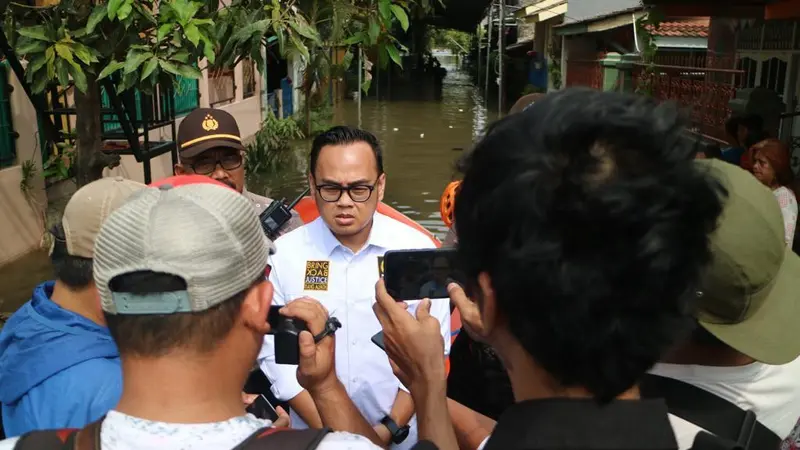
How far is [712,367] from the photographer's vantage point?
1290 mm

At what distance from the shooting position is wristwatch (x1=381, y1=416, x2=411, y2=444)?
6.72ft

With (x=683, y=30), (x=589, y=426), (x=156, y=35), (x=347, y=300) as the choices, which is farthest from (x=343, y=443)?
(x=683, y=30)

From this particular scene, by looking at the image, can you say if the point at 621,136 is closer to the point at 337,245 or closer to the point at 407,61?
the point at 337,245

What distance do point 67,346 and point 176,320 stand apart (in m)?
0.56

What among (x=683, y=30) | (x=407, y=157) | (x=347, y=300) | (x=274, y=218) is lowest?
(x=407, y=157)

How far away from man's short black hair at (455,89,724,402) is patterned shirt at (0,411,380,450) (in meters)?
0.32

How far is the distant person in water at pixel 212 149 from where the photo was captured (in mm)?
3141

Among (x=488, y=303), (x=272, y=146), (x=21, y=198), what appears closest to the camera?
(x=488, y=303)

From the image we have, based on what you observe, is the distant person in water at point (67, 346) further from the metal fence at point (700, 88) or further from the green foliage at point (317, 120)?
the green foliage at point (317, 120)

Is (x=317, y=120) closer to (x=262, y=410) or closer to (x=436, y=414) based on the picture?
(x=262, y=410)

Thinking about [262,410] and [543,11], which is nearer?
[262,410]

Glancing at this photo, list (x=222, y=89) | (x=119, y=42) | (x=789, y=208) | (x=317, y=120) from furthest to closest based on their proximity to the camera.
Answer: (x=317, y=120) < (x=222, y=89) < (x=789, y=208) < (x=119, y=42)

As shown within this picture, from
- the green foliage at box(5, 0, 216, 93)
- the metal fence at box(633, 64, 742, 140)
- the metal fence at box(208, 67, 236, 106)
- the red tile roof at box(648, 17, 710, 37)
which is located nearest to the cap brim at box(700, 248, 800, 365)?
the green foliage at box(5, 0, 216, 93)

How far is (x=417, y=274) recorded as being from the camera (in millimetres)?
1578
